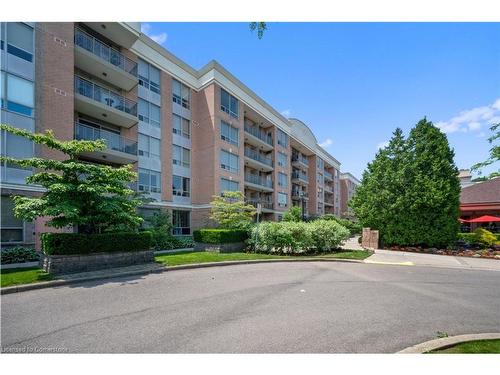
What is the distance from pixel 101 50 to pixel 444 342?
922 inches

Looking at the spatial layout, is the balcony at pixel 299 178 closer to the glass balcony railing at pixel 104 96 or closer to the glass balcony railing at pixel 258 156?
the glass balcony railing at pixel 258 156

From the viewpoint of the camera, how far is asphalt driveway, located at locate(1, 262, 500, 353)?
14.5 feet

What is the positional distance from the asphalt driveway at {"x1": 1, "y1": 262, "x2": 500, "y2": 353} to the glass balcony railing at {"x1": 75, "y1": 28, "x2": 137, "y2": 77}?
55.4 ft

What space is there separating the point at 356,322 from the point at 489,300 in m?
4.82

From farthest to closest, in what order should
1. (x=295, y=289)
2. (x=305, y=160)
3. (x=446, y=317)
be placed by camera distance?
1. (x=305, y=160)
2. (x=295, y=289)
3. (x=446, y=317)

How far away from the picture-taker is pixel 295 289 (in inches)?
315

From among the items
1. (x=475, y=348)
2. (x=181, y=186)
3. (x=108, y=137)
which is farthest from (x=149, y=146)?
(x=475, y=348)

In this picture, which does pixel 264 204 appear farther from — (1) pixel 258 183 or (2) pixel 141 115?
(2) pixel 141 115

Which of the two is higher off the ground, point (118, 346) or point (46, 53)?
point (46, 53)

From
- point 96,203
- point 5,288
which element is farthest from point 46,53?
point 5,288

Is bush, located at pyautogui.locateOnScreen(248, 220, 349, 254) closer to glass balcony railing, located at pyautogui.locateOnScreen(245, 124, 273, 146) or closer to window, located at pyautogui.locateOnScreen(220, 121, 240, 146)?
window, located at pyautogui.locateOnScreen(220, 121, 240, 146)

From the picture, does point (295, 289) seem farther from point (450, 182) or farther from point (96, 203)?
point (450, 182)

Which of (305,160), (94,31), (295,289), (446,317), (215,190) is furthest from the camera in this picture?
(305,160)

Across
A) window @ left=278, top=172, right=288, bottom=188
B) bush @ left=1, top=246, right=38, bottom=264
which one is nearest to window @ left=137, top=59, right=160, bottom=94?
bush @ left=1, top=246, right=38, bottom=264
